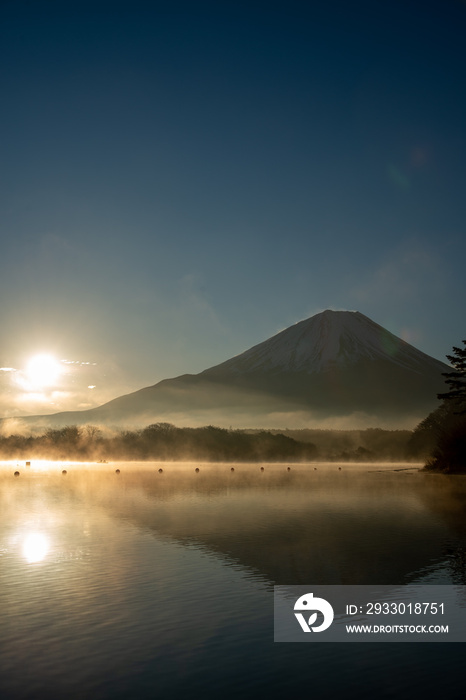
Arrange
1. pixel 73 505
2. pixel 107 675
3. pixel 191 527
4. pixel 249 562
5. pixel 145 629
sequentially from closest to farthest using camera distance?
pixel 107 675
pixel 145 629
pixel 249 562
pixel 191 527
pixel 73 505

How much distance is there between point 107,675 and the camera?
592 inches

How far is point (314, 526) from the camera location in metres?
41.6

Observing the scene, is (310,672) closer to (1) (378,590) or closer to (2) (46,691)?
(2) (46,691)

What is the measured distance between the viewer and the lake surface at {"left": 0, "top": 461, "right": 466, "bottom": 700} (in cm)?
1486

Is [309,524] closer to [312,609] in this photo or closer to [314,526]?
[314,526]

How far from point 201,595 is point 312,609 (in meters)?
4.11

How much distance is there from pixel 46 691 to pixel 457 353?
95740 millimetres

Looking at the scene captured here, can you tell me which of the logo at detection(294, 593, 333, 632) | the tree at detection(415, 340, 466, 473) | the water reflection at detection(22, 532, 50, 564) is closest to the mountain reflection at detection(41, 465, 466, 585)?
the logo at detection(294, 593, 333, 632)

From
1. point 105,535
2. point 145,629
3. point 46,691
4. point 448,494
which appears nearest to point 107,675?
point 46,691

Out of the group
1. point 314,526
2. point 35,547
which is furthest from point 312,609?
point 314,526

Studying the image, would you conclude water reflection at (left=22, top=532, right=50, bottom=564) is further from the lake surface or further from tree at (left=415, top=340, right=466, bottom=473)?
tree at (left=415, top=340, right=466, bottom=473)

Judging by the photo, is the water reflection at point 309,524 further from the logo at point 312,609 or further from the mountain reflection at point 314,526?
the logo at point 312,609

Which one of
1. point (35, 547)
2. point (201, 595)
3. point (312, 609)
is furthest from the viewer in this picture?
point (35, 547)

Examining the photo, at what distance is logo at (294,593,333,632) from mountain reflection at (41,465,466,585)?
2944 mm
